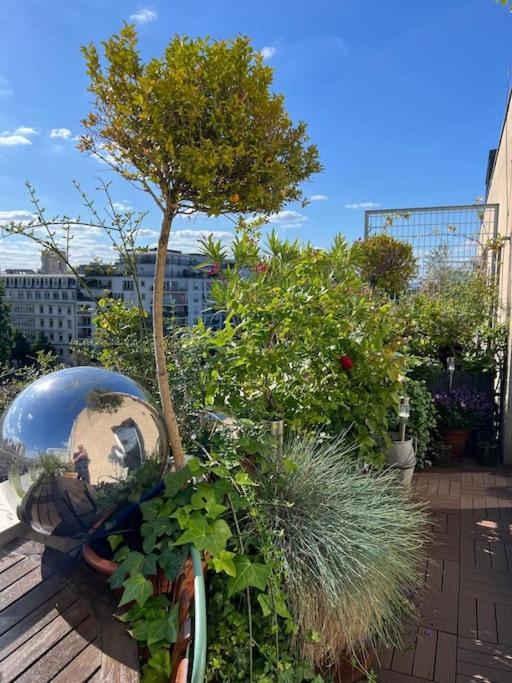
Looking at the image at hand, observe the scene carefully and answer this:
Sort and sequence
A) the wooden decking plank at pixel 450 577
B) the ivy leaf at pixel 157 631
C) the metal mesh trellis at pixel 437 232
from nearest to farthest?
1. the ivy leaf at pixel 157 631
2. the wooden decking plank at pixel 450 577
3. the metal mesh trellis at pixel 437 232

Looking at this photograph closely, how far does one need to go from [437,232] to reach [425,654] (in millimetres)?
6220

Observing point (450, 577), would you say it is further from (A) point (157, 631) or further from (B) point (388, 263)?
(B) point (388, 263)

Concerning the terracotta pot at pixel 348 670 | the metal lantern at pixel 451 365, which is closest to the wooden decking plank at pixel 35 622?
the terracotta pot at pixel 348 670

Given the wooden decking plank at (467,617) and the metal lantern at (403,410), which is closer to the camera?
the wooden decking plank at (467,617)

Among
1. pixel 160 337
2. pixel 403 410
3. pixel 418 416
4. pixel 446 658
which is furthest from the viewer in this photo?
pixel 418 416

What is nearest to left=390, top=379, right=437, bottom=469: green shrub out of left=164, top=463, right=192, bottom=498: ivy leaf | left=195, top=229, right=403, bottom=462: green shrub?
left=195, top=229, right=403, bottom=462: green shrub

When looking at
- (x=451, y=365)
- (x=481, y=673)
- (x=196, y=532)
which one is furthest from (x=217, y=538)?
(x=451, y=365)

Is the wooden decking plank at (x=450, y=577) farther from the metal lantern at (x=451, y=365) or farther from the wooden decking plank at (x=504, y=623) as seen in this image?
the metal lantern at (x=451, y=365)

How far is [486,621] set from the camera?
205 centimetres

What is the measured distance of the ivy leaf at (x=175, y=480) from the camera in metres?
1.48

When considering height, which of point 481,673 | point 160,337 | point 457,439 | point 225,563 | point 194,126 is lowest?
point 481,673

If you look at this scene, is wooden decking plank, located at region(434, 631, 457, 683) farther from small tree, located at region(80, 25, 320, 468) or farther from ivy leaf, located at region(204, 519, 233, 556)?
small tree, located at region(80, 25, 320, 468)

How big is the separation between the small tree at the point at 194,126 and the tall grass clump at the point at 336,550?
3.31ft

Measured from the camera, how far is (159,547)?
1.38 meters
